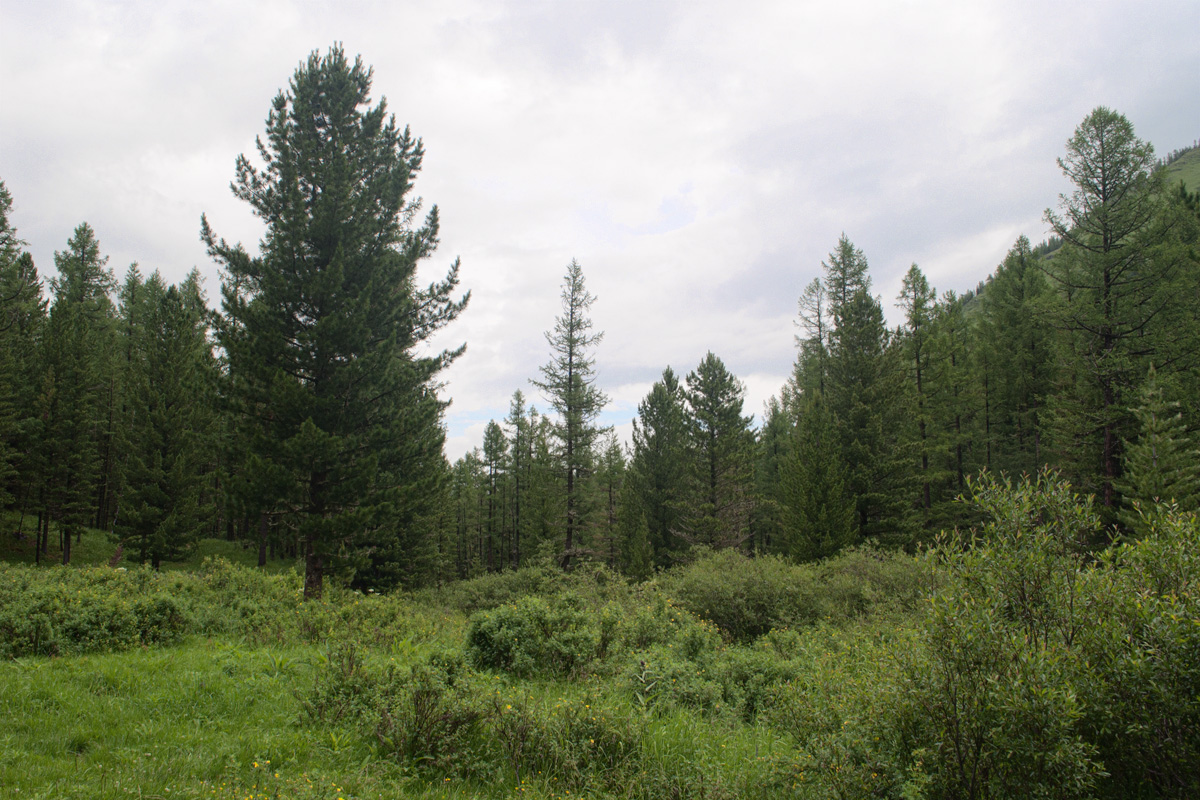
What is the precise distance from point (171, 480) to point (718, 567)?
25060mm

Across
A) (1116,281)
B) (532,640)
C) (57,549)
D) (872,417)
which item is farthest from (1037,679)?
(57,549)

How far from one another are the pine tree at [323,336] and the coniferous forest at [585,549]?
0.37 feet

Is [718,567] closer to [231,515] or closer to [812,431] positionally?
[812,431]

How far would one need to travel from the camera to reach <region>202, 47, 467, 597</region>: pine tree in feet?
39.4

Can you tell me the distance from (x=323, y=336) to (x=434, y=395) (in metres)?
6.95

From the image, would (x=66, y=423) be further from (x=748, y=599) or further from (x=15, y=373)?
(x=748, y=599)

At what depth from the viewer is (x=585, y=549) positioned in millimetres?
25859

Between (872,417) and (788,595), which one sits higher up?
(872,417)

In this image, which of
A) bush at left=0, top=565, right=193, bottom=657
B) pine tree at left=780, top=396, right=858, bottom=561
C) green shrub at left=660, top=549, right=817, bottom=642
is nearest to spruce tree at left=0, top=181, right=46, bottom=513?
bush at left=0, top=565, right=193, bottom=657

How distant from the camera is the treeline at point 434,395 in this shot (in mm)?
12586

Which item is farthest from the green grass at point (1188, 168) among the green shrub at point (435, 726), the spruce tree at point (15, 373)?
the spruce tree at point (15, 373)

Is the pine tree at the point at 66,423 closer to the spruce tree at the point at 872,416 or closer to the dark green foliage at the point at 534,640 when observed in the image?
the dark green foliage at the point at 534,640

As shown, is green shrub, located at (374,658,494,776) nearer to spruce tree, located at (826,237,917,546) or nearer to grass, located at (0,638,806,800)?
grass, located at (0,638,806,800)

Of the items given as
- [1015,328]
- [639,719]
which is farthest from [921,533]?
[639,719]
